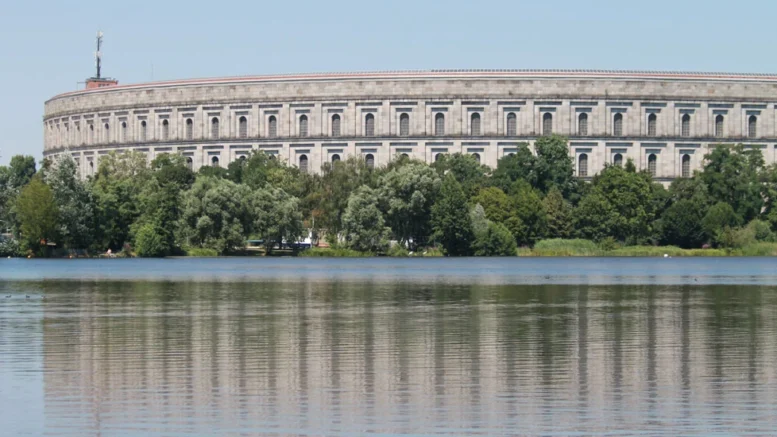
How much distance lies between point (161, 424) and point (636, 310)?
23.2m

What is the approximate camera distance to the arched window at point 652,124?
149 m

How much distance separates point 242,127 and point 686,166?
45361 mm

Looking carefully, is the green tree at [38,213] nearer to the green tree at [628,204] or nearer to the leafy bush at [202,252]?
the leafy bush at [202,252]

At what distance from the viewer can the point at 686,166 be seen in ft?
493

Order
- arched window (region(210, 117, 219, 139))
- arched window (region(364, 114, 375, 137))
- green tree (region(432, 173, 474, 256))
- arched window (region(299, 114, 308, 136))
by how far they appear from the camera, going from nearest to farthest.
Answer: green tree (region(432, 173, 474, 256)) → arched window (region(364, 114, 375, 137)) → arched window (region(299, 114, 308, 136)) → arched window (region(210, 117, 219, 139))

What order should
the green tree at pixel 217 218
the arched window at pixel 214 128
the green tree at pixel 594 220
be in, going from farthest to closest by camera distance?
the arched window at pixel 214 128
the green tree at pixel 594 220
the green tree at pixel 217 218

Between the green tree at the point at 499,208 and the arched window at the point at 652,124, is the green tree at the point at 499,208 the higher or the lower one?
the lower one

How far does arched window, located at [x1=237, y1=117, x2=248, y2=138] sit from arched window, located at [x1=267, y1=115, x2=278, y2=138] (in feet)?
7.96

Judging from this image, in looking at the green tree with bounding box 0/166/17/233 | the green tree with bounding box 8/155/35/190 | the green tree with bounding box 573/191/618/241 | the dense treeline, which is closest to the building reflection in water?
the dense treeline

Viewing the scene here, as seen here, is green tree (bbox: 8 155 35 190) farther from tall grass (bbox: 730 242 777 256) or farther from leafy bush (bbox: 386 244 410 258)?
tall grass (bbox: 730 242 777 256)

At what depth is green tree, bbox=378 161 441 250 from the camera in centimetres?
11000

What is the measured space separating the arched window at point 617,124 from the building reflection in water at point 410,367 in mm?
106795

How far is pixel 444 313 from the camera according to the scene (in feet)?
123

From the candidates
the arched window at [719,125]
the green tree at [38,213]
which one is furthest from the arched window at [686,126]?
the green tree at [38,213]
